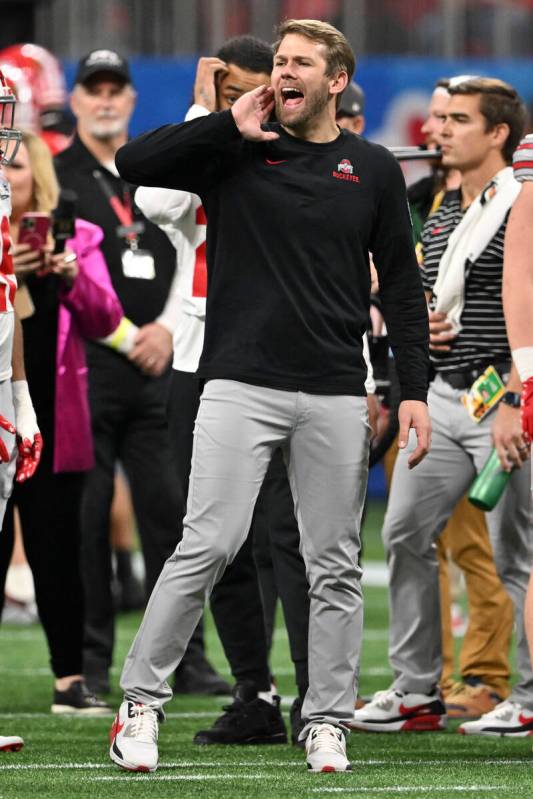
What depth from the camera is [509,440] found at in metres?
5.82

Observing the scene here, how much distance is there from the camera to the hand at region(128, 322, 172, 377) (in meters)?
7.47

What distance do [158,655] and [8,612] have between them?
5051 millimetres

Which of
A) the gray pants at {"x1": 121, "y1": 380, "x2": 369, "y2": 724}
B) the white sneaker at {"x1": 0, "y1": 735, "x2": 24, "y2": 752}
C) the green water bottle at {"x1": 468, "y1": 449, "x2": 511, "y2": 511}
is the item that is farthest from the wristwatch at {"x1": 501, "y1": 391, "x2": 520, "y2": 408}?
the white sneaker at {"x1": 0, "y1": 735, "x2": 24, "y2": 752}

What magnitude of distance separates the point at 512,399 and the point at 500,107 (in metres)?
1.21

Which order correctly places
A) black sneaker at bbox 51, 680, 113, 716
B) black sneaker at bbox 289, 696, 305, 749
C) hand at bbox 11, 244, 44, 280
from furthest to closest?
black sneaker at bbox 51, 680, 113, 716
hand at bbox 11, 244, 44, 280
black sneaker at bbox 289, 696, 305, 749

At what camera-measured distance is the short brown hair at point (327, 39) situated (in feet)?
17.0

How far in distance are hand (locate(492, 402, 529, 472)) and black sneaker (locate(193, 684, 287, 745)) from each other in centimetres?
108

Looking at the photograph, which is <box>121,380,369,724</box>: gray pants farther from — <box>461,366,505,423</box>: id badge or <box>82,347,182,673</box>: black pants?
<box>82,347,182,673</box>: black pants

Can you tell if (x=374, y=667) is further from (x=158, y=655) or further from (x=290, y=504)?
(x=158, y=655)

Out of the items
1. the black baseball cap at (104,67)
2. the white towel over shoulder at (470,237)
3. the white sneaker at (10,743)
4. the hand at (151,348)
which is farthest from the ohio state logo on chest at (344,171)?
the black baseball cap at (104,67)

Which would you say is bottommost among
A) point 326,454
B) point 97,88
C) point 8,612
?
point 8,612

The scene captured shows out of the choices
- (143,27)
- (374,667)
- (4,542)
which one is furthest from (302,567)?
(143,27)

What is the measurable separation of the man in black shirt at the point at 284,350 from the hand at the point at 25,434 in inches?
21.2

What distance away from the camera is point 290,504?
569 centimetres
